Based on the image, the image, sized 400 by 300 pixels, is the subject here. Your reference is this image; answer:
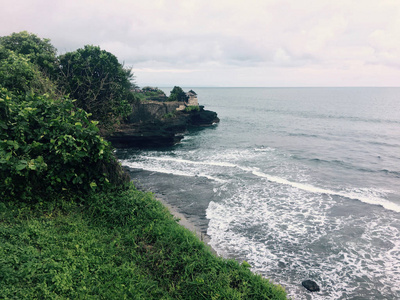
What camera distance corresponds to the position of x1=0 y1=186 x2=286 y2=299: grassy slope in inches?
266

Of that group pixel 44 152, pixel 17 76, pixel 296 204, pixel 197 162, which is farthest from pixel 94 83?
pixel 296 204

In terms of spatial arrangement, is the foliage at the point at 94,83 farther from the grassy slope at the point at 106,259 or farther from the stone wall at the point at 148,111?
the grassy slope at the point at 106,259

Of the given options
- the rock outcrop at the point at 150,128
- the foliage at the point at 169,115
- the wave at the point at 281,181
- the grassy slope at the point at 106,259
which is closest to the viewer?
the grassy slope at the point at 106,259

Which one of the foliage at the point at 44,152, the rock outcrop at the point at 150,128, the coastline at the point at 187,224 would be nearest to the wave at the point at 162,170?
the rock outcrop at the point at 150,128

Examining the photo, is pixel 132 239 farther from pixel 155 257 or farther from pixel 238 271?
pixel 238 271

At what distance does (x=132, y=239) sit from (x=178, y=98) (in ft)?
Result: 158

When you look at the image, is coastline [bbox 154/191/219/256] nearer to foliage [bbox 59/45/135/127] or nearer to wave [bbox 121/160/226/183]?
wave [bbox 121/160/226/183]

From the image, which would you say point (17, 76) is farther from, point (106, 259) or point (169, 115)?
point (169, 115)

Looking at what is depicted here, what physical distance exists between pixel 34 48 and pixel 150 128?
15382 mm

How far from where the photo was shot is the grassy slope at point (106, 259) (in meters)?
6.77

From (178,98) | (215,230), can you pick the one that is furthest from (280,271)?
(178,98)

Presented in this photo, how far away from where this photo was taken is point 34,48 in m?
28.9

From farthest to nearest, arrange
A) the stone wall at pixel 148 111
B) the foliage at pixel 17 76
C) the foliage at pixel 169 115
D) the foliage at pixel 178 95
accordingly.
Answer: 1. the foliage at pixel 178 95
2. the foliage at pixel 169 115
3. the stone wall at pixel 148 111
4. the foliage at pixel 17 76

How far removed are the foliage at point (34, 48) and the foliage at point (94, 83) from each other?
1.09m
